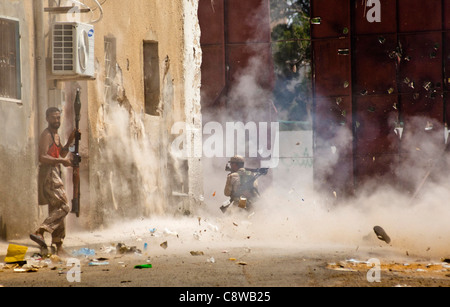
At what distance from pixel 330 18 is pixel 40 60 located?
808 centimetres

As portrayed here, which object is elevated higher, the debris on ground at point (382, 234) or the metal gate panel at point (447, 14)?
the metal gate panel at point (447, 14)

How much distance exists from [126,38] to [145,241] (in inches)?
137

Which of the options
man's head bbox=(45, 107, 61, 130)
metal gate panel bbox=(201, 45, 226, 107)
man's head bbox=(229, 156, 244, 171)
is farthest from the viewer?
metal gate panel bbox=(201, 45, 226, 107)

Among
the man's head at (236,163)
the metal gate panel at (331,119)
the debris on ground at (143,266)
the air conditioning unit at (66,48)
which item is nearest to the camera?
the debris on ground at (143,266)

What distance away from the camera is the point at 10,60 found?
9.88 meters

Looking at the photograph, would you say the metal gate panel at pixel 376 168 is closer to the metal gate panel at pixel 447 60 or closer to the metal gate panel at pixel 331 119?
the metal gate panel at pixel 331 119

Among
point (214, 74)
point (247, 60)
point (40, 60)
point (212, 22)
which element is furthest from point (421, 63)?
point (40, 60)

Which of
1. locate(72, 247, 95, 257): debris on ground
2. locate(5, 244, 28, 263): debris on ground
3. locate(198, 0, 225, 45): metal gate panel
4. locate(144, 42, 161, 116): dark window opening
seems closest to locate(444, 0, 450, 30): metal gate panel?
locate(198, 0, 225, 45): metal gate panel

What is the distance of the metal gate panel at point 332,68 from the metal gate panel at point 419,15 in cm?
114

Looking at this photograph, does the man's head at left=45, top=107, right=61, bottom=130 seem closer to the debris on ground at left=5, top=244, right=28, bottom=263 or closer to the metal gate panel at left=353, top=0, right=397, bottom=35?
the debris on ground at left=5, top=244, right=28, bottom=263

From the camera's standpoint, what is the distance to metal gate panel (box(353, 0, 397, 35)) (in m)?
16.8

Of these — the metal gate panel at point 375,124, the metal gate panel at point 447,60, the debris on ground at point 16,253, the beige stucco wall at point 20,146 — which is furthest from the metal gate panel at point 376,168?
the debris on ground at point 16,253

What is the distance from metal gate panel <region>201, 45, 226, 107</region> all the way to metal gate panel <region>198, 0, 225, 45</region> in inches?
6.4

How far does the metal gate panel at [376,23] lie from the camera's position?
16828mm
